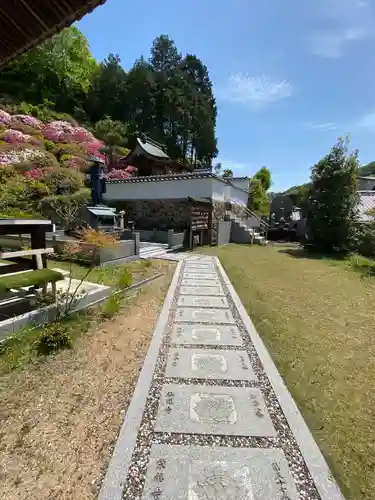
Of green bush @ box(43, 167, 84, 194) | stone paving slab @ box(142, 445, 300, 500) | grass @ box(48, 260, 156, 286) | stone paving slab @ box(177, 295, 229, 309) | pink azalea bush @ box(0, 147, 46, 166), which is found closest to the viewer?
stone paving slab @ box(142, 445, 300, 500)

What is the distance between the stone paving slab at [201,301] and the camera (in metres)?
5.54

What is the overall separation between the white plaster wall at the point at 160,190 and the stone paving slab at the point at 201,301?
9.68m

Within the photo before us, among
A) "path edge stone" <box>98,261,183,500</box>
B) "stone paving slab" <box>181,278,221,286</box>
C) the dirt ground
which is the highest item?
"stone paving slab" <box>181,278,221,286</box>

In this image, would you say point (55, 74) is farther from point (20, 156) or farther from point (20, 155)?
point (20, 156)

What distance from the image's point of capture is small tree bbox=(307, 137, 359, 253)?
44.0ft

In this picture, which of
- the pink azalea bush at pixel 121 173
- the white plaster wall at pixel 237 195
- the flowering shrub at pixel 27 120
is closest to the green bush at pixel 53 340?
the white plaster wall at pixel 237 195

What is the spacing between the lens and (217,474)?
1.89 metres

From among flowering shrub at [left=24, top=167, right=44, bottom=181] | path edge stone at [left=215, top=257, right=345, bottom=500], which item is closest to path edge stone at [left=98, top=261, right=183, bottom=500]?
path edge stone at [left=215, top=257, right=345, bottom=500]

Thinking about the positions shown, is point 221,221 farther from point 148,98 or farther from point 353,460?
point 148,98

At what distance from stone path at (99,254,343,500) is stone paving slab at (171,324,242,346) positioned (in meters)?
0.03

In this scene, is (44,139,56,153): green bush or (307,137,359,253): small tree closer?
(307,137,359,253): small tree

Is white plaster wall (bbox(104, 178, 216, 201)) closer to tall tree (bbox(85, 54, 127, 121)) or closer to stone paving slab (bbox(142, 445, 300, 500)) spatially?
stone paving slab (bbox(142, 445, 300, 500))

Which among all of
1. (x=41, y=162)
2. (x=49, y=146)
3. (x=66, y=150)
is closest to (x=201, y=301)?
(x=41, y=162)

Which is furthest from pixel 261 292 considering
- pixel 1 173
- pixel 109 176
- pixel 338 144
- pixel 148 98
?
pixel 148 98
